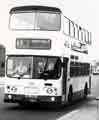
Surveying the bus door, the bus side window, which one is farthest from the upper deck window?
the bus door

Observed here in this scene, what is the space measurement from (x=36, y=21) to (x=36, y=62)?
1580 millimetres

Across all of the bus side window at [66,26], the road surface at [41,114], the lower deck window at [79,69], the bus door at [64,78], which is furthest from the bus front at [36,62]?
the lower deck window at [79,69]

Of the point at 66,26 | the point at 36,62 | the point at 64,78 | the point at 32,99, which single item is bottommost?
the point at 32,99

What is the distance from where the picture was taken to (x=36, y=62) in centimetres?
1917

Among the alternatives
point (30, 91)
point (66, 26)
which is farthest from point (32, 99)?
point (66, 26)

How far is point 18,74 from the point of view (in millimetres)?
19219

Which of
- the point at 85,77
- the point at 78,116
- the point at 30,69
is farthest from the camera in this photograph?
the point at 85,77

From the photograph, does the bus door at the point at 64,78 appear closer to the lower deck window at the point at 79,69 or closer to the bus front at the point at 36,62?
the bus front at the point at 36,62

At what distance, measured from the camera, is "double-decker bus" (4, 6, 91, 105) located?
19.1m

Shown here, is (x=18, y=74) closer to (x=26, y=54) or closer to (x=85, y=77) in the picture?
(x=26, y=54)

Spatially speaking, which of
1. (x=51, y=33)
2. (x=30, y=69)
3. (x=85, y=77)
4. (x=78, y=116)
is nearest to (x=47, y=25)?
(x=51, y=33)

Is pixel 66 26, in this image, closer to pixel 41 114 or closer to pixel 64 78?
pixel 64 78

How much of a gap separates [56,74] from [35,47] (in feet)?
4.04

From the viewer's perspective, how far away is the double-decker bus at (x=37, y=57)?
19094 mm
